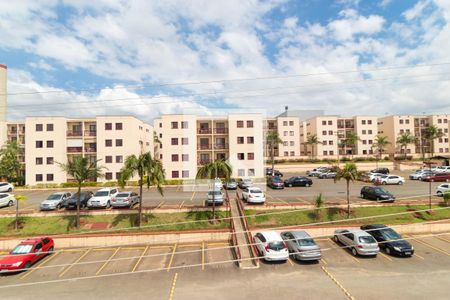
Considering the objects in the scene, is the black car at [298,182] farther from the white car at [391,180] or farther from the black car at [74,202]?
the black car at [74,202]

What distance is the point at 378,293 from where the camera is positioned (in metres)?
14.3

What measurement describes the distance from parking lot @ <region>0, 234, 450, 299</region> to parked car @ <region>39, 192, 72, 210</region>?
779 centimetres

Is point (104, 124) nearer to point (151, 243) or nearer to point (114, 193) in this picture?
point (114, 193)

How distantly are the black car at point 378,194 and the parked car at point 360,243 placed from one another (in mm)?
10802

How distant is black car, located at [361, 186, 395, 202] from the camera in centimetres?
2923

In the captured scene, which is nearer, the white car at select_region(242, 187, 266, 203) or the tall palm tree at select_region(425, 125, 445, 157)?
the white car at select_region(242, 187, 266, 203)

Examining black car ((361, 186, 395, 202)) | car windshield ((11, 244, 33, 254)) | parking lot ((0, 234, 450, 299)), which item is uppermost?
black car ((361, 186, 395, 202))

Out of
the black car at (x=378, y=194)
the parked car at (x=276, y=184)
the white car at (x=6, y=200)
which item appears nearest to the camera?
the black car at (x=378, y=194)

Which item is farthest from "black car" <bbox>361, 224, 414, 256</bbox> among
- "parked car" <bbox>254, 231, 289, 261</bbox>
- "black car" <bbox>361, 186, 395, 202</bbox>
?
"black car" <bbox>361, 186, 395, 202</bbox>

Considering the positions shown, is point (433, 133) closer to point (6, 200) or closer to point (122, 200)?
point (122, 200)

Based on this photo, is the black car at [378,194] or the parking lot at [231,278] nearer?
the parking lot at [231,278]

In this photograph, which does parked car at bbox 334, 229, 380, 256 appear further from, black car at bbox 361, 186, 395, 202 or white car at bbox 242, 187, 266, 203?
black car at bbox 361, 186, 395, 202

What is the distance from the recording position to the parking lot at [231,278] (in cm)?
1445

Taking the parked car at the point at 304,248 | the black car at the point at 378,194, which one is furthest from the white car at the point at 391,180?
the parked car at the point at 304,248
